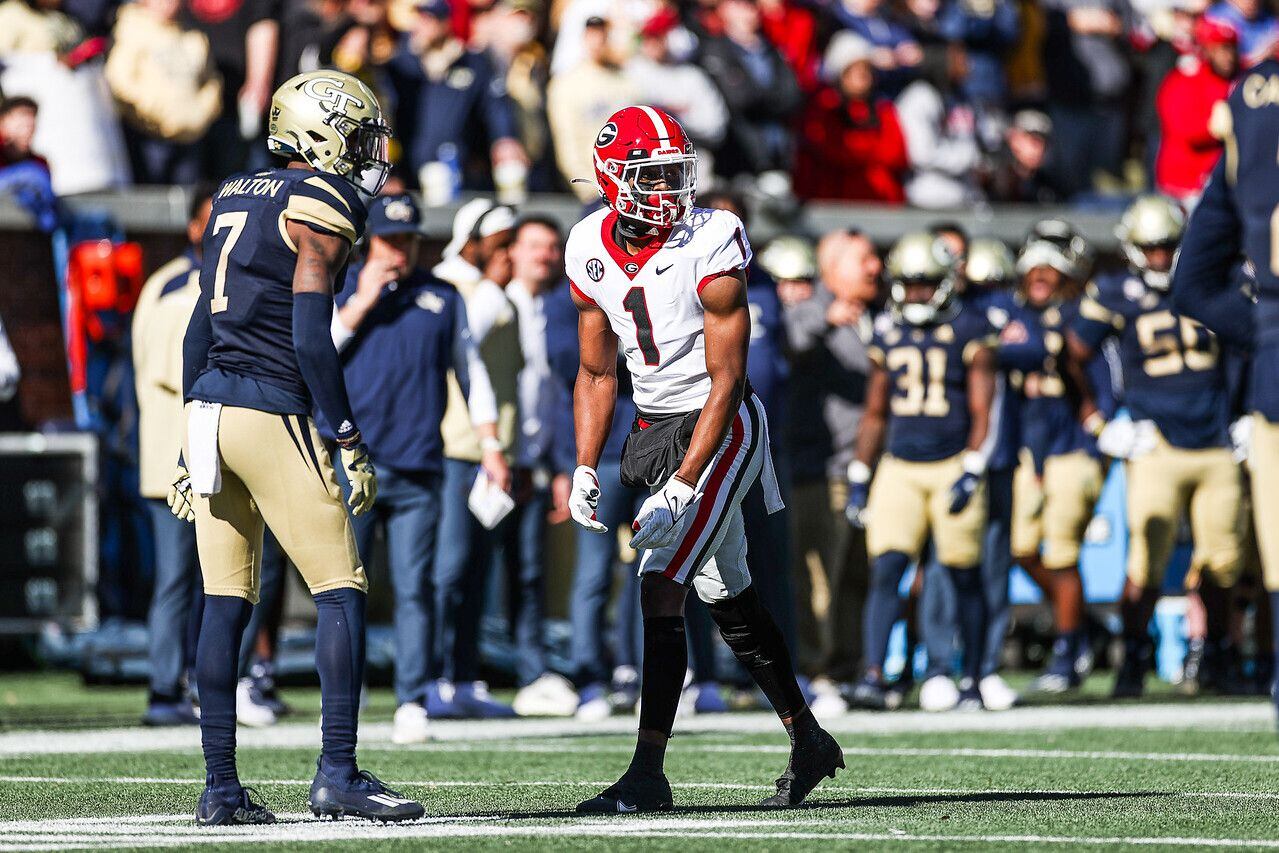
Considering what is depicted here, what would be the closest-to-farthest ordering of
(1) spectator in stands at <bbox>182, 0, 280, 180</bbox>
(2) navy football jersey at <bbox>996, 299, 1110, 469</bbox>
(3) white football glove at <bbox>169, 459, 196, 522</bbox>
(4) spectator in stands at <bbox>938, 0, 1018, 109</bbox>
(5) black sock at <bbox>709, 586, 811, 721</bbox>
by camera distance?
(3) white football glove at <bbox>169, 459, 196, 522</bbox> < (5) black sock at <bbox>709, 586, 811, 721</bbox> < (2) navy football jersey at <bbox>996, 299, 1110, 469</bbox> < (1) spectator in stands at <bbox>182, 0, 280, 180</bbox> < (4) spectator in stands at <bbox>938, 0, 1018, 109</bbox>

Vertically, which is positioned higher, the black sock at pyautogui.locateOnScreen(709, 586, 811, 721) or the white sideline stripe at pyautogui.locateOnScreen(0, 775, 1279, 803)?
the black sock at pyautogui.locateOnScreen(709, 586, 811, 721)

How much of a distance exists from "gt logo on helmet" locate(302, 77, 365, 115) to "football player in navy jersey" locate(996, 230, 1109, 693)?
23.2 ft

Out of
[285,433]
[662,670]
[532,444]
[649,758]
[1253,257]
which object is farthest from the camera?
[532,444]

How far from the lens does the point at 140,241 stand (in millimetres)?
14141

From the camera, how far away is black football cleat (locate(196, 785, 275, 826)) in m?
6.22

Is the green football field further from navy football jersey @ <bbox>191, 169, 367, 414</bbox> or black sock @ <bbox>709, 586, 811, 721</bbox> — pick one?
navy football jersey @ <bbox>191, 169, 367, 414</bbox>

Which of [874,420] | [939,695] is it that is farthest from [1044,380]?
[939,695]

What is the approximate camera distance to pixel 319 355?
6.20m

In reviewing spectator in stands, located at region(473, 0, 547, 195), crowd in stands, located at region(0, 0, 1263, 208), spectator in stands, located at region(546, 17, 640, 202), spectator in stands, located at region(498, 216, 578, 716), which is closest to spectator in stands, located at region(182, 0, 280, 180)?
crowd in stands, located at region(0, 0, 1263, 208)

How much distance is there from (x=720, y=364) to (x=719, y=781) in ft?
5.50

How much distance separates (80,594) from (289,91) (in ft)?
24.6

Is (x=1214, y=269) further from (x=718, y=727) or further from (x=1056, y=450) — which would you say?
(x=1056, y=450)

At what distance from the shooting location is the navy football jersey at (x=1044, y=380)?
1266 cm

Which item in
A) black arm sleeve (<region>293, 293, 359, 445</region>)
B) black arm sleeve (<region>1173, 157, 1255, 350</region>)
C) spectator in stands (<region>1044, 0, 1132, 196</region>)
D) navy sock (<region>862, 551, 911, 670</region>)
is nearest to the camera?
black arm sleeve (<region>1173, 157, 1255, 350</region>)
